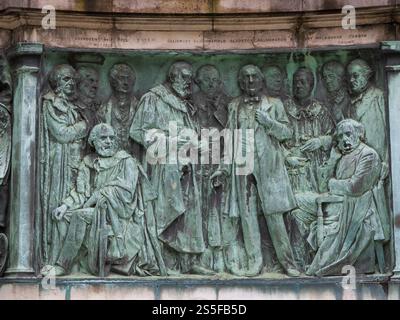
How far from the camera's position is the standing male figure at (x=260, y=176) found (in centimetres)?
1555

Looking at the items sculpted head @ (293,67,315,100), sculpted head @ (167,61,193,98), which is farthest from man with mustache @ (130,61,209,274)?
sculpted head @ (293,67,315,100)

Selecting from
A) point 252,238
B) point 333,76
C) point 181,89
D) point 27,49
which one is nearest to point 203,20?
point 181,89

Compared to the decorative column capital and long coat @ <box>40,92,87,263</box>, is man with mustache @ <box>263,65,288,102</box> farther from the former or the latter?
the decorative column capital

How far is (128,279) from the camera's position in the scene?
15.4m

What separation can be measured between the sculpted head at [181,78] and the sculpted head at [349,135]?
5.44 feet

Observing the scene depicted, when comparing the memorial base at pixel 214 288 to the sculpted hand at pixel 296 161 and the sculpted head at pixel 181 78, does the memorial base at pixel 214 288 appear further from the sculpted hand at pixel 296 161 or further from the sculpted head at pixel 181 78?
the sculpted head at pixel 181 78

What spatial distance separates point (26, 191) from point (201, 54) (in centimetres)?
238

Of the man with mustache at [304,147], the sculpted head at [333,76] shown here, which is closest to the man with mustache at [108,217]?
the man with mustache at [304,147]

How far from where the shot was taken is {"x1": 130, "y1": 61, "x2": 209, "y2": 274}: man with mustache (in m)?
15.6

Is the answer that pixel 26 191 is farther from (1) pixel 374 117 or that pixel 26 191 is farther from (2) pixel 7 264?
(1) pixel 374 117

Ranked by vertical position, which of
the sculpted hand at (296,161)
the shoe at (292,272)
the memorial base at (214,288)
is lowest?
the memorial base at (214,288)

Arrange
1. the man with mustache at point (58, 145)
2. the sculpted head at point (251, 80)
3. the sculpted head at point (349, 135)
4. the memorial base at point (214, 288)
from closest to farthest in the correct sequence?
the memorial base at point (214, 288) < the man with mustache at point (58, 145) < the sculpted head at point (349, 135) < the sculpted head at point (251, 80)

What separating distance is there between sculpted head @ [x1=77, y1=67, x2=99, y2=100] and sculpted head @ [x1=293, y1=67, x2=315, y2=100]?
216 cm
